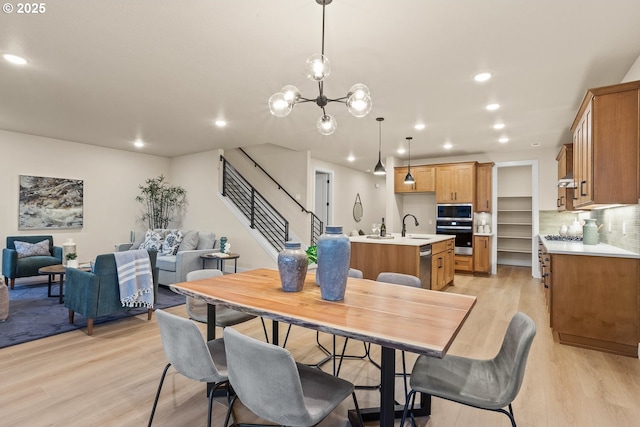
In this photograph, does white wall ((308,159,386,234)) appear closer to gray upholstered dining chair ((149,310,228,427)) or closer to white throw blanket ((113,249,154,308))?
white throw blanket ((113,249,154,308))

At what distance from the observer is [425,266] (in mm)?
4520

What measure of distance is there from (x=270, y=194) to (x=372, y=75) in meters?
4.80

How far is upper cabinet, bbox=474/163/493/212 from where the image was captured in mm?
6820

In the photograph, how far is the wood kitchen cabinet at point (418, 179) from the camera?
7.14 meters

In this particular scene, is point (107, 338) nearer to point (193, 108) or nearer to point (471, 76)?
point (193, 108)

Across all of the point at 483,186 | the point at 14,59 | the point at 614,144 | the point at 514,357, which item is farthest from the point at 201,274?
the point at 483,186

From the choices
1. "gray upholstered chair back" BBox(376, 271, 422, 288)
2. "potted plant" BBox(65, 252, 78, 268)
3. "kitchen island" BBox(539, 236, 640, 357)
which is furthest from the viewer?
"potted plant" BBox(65, 252, 78, 268)

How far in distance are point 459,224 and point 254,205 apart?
4.43 m

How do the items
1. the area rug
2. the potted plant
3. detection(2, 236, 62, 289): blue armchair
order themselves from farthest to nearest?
1. detection(2, 236, 62, 289): blue armchair
2. the potted plant
3. the area rug

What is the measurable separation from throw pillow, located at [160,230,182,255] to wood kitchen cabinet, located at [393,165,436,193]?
15.5 feet

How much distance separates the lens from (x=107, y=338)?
10.7ft

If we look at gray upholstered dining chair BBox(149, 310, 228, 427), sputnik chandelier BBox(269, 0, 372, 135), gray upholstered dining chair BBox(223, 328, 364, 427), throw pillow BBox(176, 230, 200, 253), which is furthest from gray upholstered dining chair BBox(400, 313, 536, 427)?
throw pillow BBox(176, 230, 200, 253)

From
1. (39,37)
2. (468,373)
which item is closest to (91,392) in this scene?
(468,373)

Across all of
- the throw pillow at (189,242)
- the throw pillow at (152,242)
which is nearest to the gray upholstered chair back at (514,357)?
the throw pillow at (189,242)
